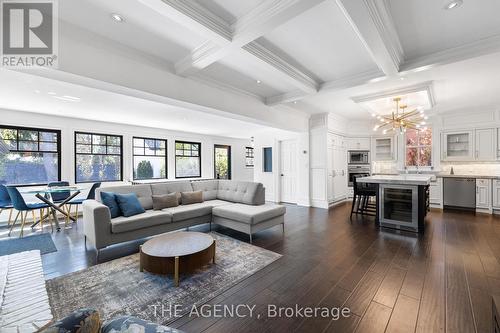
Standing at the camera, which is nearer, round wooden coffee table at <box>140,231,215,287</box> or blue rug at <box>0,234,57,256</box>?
round wooden coffee table at <box>140,231,215,287</box>

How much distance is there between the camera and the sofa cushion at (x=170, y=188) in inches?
166

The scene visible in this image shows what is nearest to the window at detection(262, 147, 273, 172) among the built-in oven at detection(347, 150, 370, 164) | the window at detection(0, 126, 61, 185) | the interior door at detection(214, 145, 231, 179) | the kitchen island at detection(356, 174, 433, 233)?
the built-in oven at detection(347, 150, 370, 164)

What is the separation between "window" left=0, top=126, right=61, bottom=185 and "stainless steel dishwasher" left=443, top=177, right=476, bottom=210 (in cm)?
1038

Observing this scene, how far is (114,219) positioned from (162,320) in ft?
6.55

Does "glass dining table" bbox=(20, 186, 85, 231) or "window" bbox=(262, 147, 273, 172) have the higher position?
"window" bbox=(262, 147, 273, 172)

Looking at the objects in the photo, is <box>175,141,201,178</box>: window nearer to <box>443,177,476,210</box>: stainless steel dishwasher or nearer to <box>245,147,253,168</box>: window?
<box>245,147,253,168</box>: window

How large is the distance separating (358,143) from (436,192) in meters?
2.48

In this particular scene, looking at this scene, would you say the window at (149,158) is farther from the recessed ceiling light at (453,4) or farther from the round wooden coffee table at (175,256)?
the recessed ceiling light at (453,4)

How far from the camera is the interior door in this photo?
33.4 feet

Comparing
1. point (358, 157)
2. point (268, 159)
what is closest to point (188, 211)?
point (268, 159)

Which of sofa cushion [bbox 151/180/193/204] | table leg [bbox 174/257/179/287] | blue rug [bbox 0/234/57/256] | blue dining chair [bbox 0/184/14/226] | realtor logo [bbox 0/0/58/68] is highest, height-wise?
realtor logo [bbox 0/0/58/68]

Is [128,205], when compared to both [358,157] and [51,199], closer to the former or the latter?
[51,199]

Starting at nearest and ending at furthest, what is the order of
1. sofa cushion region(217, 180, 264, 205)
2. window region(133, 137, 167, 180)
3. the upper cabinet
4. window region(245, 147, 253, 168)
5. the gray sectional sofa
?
the gray sectional sofa
sofa cushion region(217, 180, 264, 205)
the upper cabinet
window region(133, 137, 167, 180)
window region(245, 147, 253, 168)

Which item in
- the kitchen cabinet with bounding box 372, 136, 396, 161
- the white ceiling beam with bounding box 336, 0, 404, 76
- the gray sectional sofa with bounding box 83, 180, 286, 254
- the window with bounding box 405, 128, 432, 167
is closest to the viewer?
the white ceiling beam with bounding box 336, 0, 404, 76
